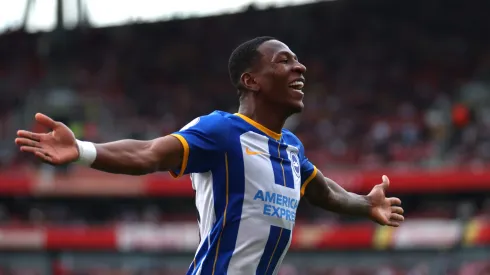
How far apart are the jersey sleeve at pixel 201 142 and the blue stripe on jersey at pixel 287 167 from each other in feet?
1.31

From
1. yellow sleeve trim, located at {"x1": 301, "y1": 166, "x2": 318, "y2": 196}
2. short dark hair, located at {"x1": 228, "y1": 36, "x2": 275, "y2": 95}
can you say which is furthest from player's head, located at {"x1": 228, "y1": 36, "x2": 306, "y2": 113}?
yellow sleeve trim, located at {"x1": 301, "y1": 166, "x2": 318, "y2": 196}

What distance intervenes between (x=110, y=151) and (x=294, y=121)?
17.4 m

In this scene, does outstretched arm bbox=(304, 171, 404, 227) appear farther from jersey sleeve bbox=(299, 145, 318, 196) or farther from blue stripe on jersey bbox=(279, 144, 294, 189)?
blue stripe on jersey bbox=(279, 144, 294, 189)

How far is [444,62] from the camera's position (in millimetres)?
23562

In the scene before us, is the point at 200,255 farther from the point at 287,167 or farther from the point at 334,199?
the point at 334,199

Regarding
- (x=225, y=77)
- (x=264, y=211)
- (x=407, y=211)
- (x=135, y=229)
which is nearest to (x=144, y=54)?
(x=225, y=77)

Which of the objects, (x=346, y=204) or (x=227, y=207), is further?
(x=346, y=204)

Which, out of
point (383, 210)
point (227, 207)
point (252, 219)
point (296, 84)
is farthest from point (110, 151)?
point (383, 210)

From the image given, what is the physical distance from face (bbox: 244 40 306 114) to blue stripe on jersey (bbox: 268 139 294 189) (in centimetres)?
20

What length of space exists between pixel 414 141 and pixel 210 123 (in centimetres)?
1565

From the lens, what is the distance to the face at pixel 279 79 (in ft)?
15.9

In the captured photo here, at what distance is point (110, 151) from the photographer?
4.12 metres

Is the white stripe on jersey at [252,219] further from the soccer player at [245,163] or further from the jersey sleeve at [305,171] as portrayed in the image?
the jersey sleeve at [305,171]

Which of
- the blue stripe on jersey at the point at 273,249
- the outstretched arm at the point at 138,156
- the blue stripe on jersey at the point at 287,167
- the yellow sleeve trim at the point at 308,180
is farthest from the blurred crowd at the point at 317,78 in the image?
the outstretched arm at the point at 138,156
